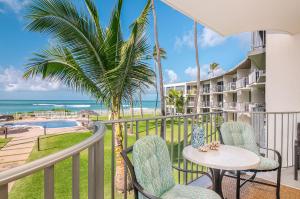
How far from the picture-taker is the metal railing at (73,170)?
0.54m

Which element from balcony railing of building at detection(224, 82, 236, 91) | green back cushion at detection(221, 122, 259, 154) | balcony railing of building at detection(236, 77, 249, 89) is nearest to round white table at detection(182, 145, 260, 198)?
green back cushion at detection(221, 122, 259, 154)

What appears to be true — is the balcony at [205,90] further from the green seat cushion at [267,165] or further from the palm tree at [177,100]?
the green seat cushion at [267,165]

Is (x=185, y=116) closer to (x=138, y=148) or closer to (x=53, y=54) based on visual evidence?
(x=138, y=148)

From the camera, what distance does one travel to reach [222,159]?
206cm

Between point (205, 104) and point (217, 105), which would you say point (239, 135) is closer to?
point (217, 105)

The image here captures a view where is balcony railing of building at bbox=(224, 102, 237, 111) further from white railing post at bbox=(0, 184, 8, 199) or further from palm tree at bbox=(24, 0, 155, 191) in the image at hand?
white railing post at bbox=(0, 184, 8, 199)

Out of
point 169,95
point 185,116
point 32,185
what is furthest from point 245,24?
point 169,95

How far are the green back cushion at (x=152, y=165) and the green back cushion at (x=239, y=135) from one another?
144 cm

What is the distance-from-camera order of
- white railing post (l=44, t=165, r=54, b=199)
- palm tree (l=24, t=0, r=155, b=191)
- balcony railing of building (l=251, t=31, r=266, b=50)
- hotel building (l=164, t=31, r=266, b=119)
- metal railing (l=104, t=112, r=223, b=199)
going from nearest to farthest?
1. white railing post (l=44, t=165, r=54, b=199)
2. metal railing (l=104, t=112, r=223, b=199)
3. palm tree (l=24, t=0, r=155, b=191)
4. balcony railing of building (l=251, t=31, r=266, b=50)
5. hotel building (l=164, t=31, r=266, b=119)

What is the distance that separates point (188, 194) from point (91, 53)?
2.94 metres

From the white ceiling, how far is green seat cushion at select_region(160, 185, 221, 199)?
2479 millimetres

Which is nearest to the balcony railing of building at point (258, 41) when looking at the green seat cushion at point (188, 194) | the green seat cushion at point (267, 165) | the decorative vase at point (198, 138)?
the green seat cushion at point (267, 165)

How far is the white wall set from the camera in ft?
14.7

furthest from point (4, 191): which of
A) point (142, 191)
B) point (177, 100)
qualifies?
point (177, 100)
